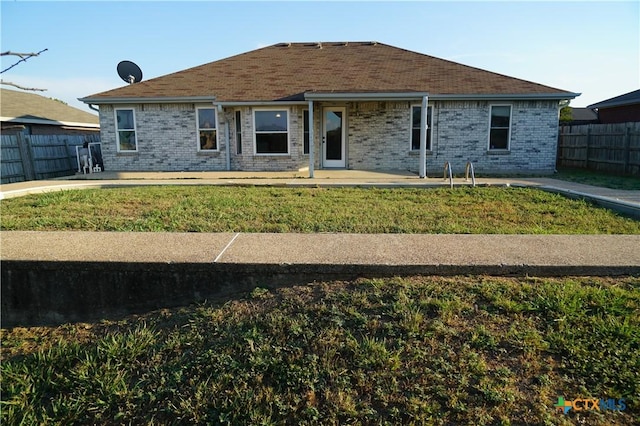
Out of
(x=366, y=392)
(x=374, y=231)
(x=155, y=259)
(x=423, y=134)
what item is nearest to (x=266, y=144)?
(x=423, y=134)

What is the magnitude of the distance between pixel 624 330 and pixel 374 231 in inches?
131

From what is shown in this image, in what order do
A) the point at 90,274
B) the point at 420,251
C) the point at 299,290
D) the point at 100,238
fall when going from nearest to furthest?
the point at 299,290, the point at 90,274, the point at 420,251, the point at 100,238

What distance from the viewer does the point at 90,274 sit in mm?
4543

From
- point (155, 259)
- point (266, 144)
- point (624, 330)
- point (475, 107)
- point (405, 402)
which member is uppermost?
point (475, 107)

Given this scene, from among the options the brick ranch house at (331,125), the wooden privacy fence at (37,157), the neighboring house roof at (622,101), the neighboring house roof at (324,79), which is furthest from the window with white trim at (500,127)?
the wooden privacy fence at (37,157)

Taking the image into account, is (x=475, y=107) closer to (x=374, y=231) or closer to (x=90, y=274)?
(x=374, y=231)

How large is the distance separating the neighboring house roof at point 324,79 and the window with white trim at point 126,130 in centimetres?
61

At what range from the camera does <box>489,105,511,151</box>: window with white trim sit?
15.3 metres

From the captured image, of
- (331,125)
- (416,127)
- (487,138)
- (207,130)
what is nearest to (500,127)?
(487,138)

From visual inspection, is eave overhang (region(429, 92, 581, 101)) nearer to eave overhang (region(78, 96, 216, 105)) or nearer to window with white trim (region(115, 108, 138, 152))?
eave overhang (region(78, 96, 216, 105))

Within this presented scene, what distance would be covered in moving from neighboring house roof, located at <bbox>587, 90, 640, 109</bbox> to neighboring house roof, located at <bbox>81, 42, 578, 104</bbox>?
26.3ft

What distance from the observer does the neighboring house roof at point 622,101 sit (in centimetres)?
1985

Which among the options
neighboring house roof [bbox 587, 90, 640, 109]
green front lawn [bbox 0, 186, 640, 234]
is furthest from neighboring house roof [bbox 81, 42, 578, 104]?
neighboring house roof [bbox 587, 90, 640, 109]

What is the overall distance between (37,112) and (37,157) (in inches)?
306
